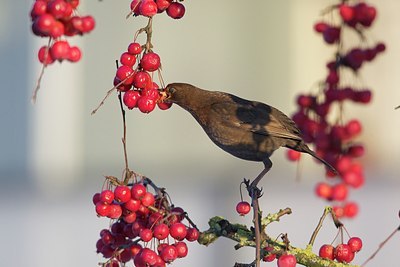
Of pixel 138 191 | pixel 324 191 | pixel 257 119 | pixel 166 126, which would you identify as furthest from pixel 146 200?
pixel 166 126

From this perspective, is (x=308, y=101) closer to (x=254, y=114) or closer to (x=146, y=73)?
(x=254, y=114)

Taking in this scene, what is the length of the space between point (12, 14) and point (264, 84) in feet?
5.45

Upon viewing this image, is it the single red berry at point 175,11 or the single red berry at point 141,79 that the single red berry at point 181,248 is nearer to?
the single red berry at point 141,79

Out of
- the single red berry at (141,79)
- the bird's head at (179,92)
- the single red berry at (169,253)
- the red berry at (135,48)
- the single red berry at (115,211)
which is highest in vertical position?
the red berry at (135,48)

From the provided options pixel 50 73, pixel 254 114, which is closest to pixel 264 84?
pixel 50 73

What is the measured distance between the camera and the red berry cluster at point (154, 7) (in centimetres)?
155

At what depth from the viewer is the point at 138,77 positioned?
65.1 inches

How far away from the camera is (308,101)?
7.46ft

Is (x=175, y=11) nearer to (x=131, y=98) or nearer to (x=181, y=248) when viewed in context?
(x=131, y=98)

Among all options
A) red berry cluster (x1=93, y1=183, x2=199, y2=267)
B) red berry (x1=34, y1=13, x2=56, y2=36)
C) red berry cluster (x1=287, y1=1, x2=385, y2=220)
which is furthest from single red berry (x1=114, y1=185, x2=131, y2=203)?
red berry cluster (x1=287, y1=1, x2=385, y2=220)

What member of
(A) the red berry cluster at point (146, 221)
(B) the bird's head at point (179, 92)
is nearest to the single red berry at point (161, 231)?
(A) the red berry cluster at point (146, 221)

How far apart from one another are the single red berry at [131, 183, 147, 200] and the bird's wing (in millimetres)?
809

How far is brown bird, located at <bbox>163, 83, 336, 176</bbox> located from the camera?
97.8 inches

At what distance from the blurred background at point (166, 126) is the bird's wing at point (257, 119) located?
9.45 ft
